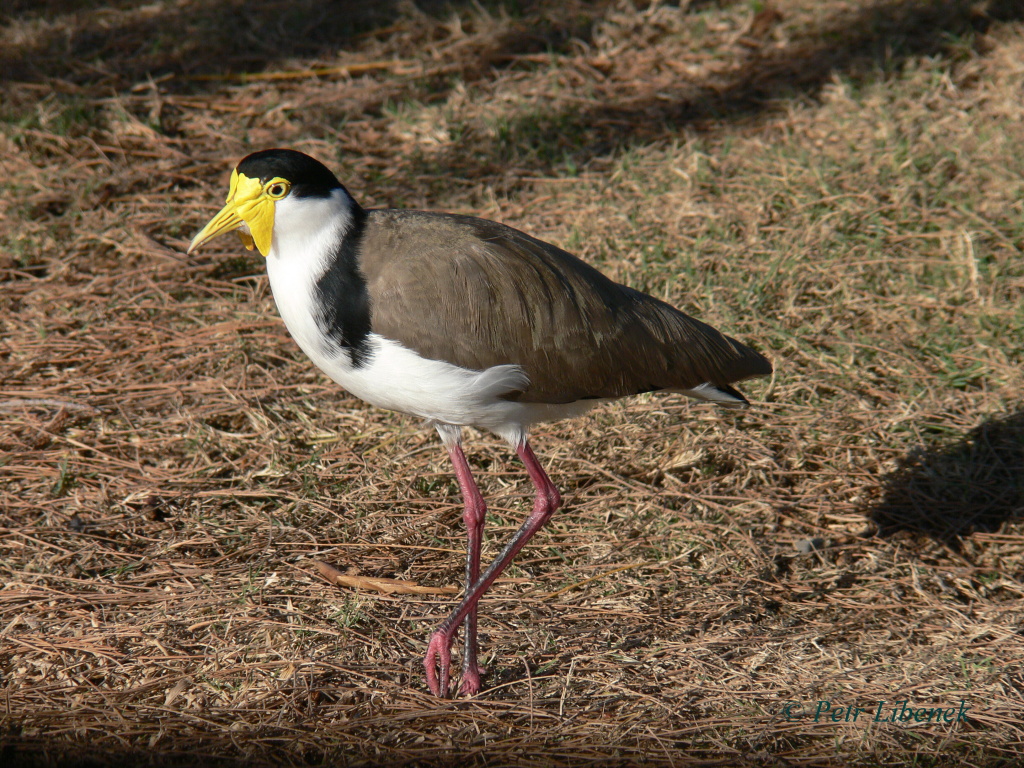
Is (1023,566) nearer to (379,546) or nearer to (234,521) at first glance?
(379,546)

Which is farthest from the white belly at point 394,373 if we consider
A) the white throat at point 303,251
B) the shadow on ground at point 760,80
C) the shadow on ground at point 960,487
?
the shadow on ground at point 760,80

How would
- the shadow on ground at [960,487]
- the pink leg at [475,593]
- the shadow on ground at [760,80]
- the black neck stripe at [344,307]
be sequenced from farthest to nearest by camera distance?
the shadow on ground at [760,80] < the shadow on ground at [960,487] < the pink leg at [475,593] < the black neck stripe at [344,307]

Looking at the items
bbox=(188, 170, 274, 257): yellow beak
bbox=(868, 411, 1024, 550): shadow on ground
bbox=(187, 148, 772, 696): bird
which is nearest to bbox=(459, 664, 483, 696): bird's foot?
bbox=(187, 148, 772, 696): bird

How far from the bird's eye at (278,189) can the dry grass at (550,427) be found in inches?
56.7

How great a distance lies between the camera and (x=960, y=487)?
14.1 feet

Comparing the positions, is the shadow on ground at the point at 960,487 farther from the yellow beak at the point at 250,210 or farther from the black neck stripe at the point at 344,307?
the yellow beak at the point at 250,210

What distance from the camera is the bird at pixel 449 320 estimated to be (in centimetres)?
317

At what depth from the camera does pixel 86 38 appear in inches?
292

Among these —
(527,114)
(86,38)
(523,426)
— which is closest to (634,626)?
(523,426)

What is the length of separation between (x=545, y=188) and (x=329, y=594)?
3383mm

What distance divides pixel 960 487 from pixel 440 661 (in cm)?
243

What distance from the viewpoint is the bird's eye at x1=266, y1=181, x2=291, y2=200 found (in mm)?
3197

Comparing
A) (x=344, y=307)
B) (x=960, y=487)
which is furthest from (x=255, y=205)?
(x=960, y=487)

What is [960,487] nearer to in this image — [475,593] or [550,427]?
[550,427]
